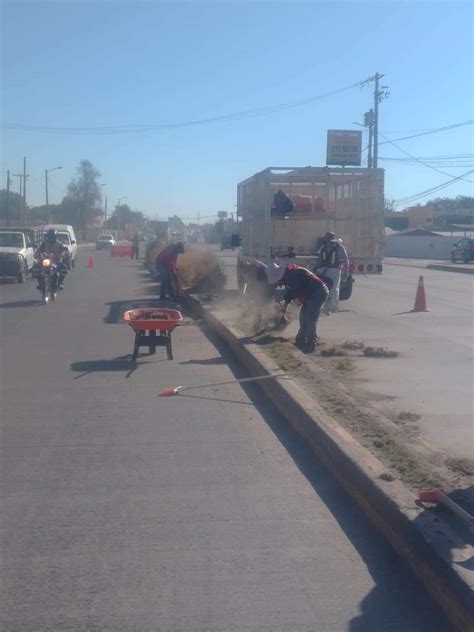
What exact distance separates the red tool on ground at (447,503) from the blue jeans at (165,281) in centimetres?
1634

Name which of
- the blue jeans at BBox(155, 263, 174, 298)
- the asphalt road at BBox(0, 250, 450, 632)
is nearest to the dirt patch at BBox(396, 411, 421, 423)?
the asphalt road at BBox(0, 250, 450, 632)

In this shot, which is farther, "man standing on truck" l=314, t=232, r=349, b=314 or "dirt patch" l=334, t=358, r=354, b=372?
"man standing on truck" l=314, t=232, r=349, b=314

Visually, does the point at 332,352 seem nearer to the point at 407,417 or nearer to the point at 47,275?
the point at 407,417

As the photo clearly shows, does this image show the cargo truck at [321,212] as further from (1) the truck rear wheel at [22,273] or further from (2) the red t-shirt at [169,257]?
(1) the truck rear wheel at [22,273]

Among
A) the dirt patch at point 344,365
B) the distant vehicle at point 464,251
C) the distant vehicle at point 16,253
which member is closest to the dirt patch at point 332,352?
the dirt patch at point 344,365

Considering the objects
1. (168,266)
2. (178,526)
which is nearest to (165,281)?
(168,266)

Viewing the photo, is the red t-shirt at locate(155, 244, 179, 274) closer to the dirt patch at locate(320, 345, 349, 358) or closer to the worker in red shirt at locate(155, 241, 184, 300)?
the worker in red shirt at locate(155, 241, 184, 300)

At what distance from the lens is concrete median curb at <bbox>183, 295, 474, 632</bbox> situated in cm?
450

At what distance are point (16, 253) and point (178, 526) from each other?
25009 mm

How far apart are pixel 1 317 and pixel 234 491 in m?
13.4

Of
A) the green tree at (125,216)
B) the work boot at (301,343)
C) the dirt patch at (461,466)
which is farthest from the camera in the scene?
the green tree at (125,216)

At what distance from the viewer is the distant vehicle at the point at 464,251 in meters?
53.6

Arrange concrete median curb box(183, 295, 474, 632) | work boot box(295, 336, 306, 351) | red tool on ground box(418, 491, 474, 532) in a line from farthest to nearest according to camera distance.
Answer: work boot box(295, 336, 306, 351)
red tool on ground box(418, 491, 474, 532)
concrete median curb box(183, 295, 474, 632)

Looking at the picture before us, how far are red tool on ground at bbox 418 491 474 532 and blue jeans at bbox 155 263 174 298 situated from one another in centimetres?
1634
